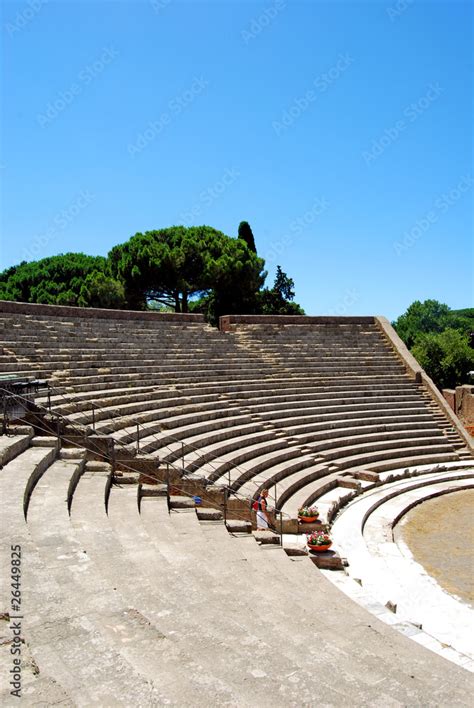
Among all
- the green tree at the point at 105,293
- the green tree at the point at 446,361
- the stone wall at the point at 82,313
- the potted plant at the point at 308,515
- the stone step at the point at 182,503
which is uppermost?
the green tree at the point at 105,293

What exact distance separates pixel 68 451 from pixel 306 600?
518 centimetres

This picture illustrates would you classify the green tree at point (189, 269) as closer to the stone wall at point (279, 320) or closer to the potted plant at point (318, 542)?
the stone wall at point (279, 320)

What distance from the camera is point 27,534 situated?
590 centimetres

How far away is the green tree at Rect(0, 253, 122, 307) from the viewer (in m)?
45.5

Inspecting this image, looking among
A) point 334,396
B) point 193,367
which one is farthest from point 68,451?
point 334,396

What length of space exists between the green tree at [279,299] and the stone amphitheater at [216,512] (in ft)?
43.3

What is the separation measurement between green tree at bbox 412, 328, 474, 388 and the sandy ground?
63.4 ft

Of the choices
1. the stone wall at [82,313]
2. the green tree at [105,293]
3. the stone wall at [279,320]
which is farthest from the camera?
the green tree at [105,293]

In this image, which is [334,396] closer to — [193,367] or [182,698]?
[193,367]

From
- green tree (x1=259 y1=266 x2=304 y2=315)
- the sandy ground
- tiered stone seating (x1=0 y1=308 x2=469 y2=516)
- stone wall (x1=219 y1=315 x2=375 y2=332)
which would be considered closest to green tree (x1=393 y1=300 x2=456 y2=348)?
green tree (x1=259 y1=266 x2=304 y2=315)

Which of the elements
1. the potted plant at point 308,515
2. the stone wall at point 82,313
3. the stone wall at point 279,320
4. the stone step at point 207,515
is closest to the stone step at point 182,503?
the stone step at point 207,515

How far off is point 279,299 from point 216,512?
99.2ft

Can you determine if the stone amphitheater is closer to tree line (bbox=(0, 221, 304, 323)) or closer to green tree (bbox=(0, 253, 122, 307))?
tree line (bbox=(0, 221, 304, 323))

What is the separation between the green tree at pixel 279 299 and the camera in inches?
1519
